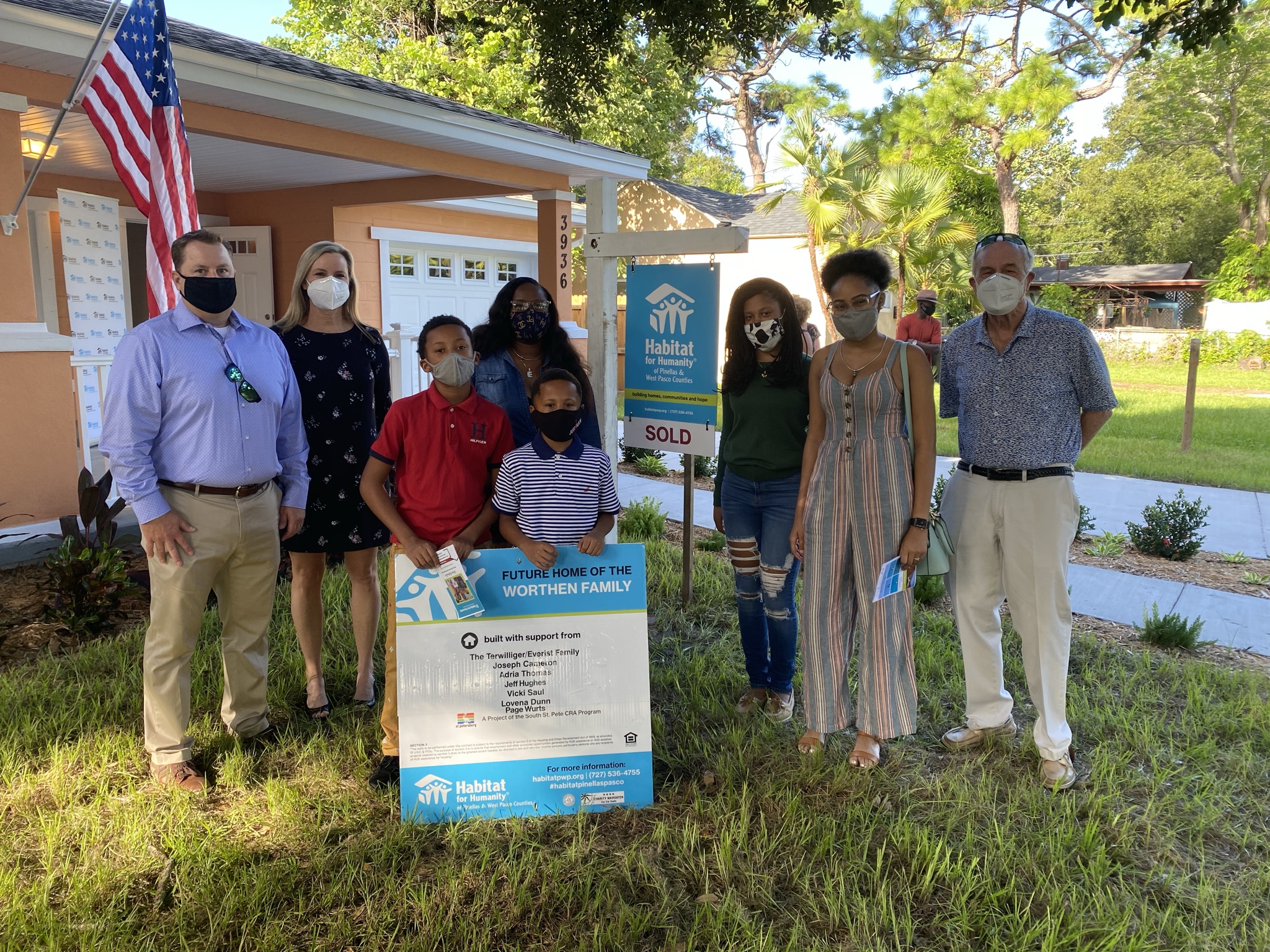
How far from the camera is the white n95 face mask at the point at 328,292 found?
3805 millimetres

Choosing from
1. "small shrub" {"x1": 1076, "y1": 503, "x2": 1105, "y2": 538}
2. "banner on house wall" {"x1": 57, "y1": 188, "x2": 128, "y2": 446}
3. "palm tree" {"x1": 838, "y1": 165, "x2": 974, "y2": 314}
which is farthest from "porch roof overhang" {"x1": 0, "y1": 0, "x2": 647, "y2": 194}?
"palm tree" {"x1": 838, "y1": 165, "x2": 974, "y2": 314}

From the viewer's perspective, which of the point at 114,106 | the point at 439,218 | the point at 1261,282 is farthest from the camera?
the point at 1261,282

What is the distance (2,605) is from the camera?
5469mm

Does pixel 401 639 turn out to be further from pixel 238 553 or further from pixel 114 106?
pixel 114 106

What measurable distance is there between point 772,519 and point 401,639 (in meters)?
1.59

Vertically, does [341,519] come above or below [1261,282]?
below

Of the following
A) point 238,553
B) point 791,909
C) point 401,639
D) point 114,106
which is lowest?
point 791,909

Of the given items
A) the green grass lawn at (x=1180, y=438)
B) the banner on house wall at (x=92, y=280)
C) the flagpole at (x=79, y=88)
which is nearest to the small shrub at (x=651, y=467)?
the green grass lawn at (x=1180, y=438)

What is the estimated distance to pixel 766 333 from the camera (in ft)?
12.5

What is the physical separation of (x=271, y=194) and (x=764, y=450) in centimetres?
1020

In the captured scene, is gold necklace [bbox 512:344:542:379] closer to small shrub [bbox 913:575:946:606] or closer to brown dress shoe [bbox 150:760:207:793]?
brown dress shoe [bbox 150:760:207:793]

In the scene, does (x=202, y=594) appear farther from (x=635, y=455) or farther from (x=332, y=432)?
(x=635, y=455)

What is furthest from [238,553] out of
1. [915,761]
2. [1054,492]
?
[1054,492]

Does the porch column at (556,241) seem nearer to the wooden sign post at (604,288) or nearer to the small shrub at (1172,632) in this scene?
the wooden sign post at (604,288)
